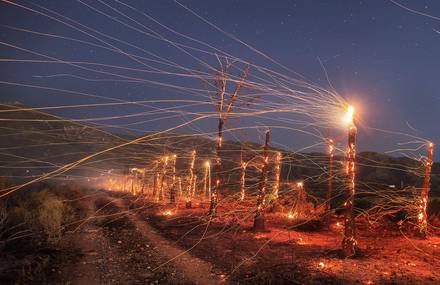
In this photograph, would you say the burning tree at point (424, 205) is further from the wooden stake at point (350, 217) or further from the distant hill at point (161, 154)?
the distant hill at point (161, 154)

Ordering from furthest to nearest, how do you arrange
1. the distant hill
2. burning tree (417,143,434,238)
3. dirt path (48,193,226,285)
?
the distant hill
burning tree (417,143,434,238)
dirt path (48,193,226,285)

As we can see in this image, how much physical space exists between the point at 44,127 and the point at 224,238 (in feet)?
447

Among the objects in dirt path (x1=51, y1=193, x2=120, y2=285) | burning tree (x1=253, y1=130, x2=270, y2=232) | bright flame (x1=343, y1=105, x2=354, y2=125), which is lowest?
dirt path (x1=51, y1=193, x2=120, y2=285)

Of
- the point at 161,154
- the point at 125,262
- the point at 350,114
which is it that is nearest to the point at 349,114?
the point at 350,114

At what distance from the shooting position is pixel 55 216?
794 inches

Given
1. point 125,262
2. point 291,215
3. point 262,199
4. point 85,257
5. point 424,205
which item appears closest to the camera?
point 125,262

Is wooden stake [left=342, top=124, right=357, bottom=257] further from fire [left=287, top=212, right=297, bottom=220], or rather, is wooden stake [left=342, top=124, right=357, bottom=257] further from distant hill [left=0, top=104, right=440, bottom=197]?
distant hill [left=0, top=104, right=440, bottom=197]

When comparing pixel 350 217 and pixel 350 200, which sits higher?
pixel 350 200

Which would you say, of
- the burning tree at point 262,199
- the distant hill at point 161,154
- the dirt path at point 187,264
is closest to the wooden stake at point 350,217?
the dirt path at point 187,264

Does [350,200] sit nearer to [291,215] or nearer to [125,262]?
[125,262]

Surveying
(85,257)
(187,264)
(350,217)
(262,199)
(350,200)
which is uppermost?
(350,200)

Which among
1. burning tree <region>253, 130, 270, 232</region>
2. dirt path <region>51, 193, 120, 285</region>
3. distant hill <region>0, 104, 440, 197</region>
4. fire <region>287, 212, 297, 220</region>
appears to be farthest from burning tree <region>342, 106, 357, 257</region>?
distant hill <region>0, 104, 440, 197</region>

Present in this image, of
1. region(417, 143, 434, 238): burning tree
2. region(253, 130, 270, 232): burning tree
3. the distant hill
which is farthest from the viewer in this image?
the distant hill

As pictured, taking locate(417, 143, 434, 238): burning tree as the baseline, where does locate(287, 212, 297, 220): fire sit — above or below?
below
